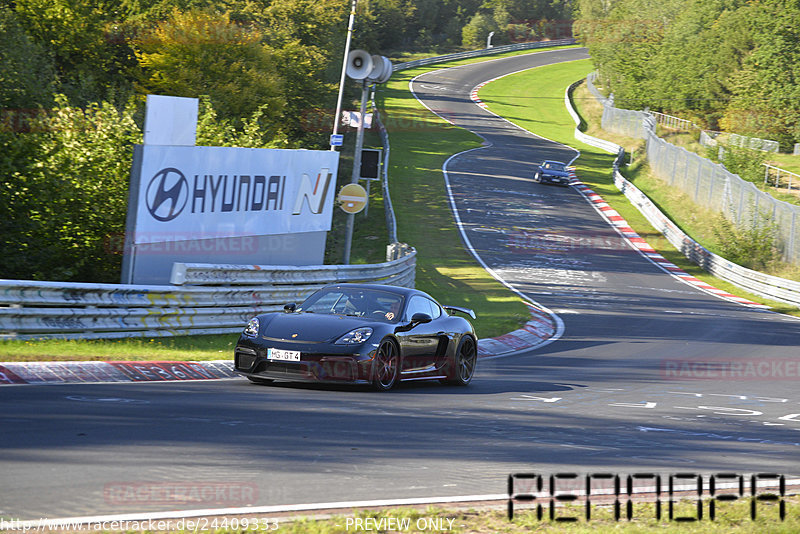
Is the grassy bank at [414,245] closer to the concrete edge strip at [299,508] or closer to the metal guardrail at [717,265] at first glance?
the concrete edge strip at [299,508]

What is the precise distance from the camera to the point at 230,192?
16719mm

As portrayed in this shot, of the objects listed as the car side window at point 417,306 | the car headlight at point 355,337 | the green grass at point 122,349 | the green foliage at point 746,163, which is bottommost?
the green grass at point 122,349

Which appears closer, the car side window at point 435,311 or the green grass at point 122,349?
the green grass at point 122,349

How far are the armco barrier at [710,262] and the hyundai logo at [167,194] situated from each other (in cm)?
2407

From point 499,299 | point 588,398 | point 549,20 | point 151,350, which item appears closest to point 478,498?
point 588,398

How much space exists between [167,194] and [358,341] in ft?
17.9

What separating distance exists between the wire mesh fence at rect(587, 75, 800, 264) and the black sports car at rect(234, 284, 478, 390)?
28064mm

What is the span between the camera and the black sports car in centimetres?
1075

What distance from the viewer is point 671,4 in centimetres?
10644

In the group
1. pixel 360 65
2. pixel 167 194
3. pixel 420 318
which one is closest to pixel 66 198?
pixel 167 194

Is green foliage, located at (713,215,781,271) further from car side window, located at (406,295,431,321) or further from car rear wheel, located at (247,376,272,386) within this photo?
car rear wheel, located at (247,376,272,386)

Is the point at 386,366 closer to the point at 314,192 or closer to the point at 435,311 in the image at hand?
the point at 435,311

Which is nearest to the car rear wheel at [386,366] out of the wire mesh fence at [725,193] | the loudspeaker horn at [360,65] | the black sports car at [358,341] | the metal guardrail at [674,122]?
the black sports car at [358,341]

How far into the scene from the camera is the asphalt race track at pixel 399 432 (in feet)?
19.3
